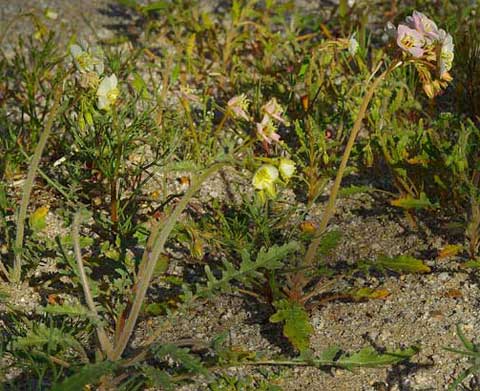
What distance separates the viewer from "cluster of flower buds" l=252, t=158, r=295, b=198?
1925 mm

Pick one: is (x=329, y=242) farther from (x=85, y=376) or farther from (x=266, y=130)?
(x=85, y=376)

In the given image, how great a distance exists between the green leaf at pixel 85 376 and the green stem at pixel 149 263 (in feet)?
0.36

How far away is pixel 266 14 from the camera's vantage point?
11.6 ft

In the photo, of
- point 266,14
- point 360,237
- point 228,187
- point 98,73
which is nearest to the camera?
point 98,73

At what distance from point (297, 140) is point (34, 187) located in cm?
84

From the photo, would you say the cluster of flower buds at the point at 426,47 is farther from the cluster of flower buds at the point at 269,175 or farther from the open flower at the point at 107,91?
the open flower at the point at 107,91

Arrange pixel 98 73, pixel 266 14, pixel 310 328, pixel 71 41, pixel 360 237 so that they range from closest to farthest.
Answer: pixel 310 328 < pixel 98 73 < pixel 360 237 < pixel 71 41 < pixel 266 14

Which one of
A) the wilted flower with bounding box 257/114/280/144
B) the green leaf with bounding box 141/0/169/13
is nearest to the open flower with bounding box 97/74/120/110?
the wilted flower with bounding box 257/114/280/144

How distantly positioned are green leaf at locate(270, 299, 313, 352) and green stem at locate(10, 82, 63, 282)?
66 cm

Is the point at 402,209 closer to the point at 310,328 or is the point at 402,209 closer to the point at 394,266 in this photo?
the point at 394,266

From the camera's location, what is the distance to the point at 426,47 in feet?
6.52

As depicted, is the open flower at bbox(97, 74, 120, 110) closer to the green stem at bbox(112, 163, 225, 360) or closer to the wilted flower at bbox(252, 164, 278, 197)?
the green stem at bbox(112, 163, 225, 360)

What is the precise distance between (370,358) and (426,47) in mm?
706

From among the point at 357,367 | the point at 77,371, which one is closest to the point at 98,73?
the point at 77,371
